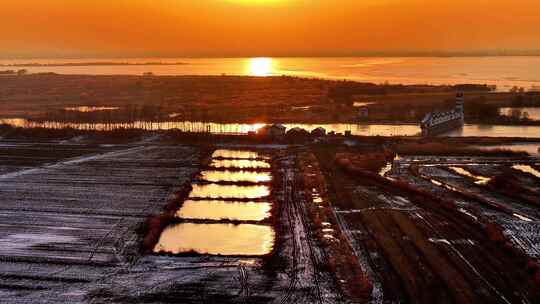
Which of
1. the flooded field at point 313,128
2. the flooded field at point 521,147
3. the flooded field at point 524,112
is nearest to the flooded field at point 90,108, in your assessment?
the flooded field at point 313,128

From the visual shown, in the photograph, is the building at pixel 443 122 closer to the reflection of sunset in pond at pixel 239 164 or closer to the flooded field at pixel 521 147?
the flooded field at pixel 521 147

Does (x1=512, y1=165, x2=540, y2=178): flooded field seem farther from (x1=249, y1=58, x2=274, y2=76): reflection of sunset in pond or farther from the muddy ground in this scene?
(x1=249, y1=58, x2=274, y2=76): reflection of sunset in pond

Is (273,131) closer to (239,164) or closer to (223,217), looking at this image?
(239,164)

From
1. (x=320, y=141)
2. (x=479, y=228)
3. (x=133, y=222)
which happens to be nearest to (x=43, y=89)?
(x=320, y=141)

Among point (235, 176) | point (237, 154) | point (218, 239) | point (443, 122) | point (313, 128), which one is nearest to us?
point (218, 239)

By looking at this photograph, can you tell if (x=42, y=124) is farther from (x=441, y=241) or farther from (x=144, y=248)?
(x=441, y=241)

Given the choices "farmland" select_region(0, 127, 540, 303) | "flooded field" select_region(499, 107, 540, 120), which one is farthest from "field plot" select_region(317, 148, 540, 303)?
"flooded field" select_region(499, 107, 540, 120)

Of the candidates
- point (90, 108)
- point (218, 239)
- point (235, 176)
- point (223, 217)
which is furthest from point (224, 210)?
point (90, 108)
